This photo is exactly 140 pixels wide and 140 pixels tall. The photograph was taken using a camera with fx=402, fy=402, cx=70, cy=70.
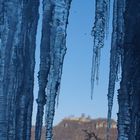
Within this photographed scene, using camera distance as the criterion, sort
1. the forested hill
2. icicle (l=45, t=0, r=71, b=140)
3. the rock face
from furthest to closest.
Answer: the forested hill, icicle (l=45, t=0, r=71, b=140), the rock face

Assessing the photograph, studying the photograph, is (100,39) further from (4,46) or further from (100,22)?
(4,46)

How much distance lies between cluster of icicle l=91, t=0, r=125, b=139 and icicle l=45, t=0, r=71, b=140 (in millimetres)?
323

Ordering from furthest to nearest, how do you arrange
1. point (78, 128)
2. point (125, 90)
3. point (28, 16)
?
point (78, 128)
point (28, 16)
point (125, 90)

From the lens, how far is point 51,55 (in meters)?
4.03

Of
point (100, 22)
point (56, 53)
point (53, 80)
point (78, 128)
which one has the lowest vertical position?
point (78, 128)

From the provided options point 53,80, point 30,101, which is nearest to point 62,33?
point 53,80

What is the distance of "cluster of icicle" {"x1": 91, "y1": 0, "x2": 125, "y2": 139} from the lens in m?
3.93

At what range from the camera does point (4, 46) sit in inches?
164

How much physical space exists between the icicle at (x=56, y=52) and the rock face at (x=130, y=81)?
2.26 feet

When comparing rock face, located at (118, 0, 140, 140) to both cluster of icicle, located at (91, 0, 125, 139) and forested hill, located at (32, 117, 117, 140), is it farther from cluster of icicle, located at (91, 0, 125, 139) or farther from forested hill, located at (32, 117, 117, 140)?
forested hill, located at (32, 117, 117, 140)

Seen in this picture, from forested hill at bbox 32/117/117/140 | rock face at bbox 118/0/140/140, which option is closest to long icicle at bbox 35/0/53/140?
rock face at bbox 118/0/140/140

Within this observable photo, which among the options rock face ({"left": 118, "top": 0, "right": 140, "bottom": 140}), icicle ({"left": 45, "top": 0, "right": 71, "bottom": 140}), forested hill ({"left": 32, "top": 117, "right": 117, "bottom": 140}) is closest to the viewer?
rock face ({"left": 118, "top": 0, "right": 140, "bottom": 140})

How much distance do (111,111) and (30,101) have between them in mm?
837

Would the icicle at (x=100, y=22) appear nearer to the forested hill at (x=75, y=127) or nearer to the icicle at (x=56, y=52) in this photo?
the icicle at (x=56, y=52)
